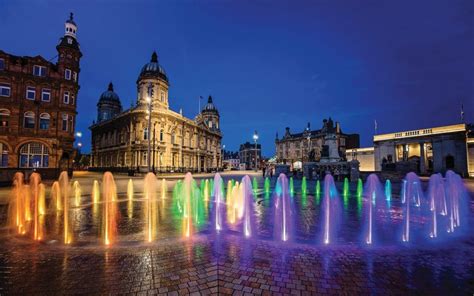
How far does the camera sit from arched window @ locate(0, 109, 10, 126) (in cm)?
2848

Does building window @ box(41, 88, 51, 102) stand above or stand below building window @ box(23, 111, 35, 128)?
above

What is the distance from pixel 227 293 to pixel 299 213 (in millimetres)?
6813

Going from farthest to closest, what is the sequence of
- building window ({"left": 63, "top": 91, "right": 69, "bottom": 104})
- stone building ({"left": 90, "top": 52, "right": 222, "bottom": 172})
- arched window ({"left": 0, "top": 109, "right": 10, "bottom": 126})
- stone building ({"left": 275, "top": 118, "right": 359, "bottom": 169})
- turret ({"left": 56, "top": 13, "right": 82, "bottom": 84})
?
stone building ({"left": 275, "top": 118, "right": 359, "bottom": 169}) < stone building ({"left": 90, "top": 52, "right": 222, "bottom": 172}) < building window ({"left": 63, "top": 91, "right": 69, "bottom": 104}) < turret ({"left": 56, "top": 13, "right": 82, "bottom": 84}) < arched window ({"left": 0, "top": 109, "right": 10, "bottom": 126})

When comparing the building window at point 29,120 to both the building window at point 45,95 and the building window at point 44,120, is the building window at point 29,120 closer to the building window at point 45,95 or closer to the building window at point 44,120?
the building window at point 44,120

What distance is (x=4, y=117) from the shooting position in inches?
1126

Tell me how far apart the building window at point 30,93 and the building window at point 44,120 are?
7.92 feet

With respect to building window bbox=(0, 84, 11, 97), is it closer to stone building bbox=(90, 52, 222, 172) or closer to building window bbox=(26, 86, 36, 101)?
building window bbox=(26, 86, 36, 101)

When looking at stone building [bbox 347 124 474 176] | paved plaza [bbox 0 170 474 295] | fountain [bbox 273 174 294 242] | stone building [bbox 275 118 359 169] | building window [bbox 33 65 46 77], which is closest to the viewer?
paved plaza [bbox 0 170 474 295]

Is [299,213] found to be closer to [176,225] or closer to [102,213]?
[176,225]


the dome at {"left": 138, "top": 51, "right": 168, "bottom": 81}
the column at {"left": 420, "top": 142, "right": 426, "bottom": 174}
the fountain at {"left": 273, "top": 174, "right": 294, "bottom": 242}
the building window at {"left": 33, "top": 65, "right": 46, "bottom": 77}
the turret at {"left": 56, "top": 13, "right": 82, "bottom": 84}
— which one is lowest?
the fountain at {"left": 273, "top": 174, "right": 294, "bottom": 242}

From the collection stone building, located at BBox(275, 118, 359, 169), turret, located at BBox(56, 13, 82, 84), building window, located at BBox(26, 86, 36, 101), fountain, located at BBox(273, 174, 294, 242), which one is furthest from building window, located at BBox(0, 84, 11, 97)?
stone building, located at BBox(275, 118, 359, 169)

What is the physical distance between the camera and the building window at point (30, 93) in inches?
1178

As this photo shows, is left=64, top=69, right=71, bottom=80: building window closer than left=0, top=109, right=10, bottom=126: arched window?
No

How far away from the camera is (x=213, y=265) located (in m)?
4.76
